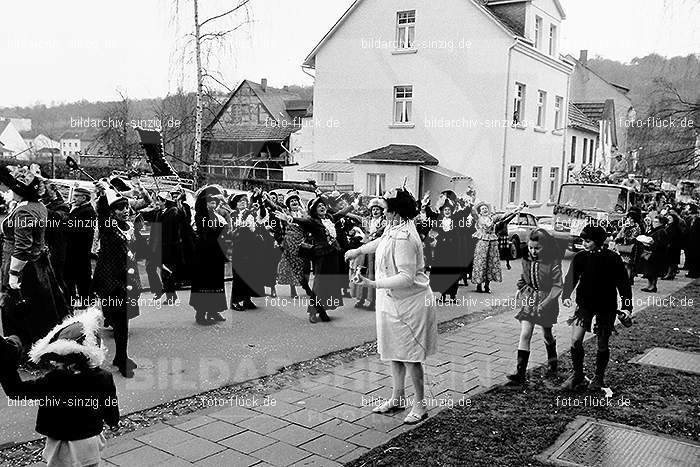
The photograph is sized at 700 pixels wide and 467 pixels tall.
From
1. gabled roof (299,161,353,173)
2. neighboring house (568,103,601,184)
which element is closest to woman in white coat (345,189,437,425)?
gabled roof (299,161,353,173)

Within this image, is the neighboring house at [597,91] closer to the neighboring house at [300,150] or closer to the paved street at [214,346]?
the neighboring house at [300,150]

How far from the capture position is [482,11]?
2561 centimetres

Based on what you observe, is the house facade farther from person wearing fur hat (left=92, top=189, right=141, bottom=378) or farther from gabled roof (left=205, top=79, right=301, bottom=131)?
person wearing fur hat (left=92, top=189, right=141, bottom=378)

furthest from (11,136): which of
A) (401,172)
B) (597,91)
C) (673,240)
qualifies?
(673,240)

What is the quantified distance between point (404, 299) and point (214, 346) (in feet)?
10.8

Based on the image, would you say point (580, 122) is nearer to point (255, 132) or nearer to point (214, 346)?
point (255, 132)

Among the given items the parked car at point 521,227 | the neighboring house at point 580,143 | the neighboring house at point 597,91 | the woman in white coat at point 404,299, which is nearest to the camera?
the woman in white coat at point 404,299

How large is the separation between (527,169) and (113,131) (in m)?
19.2

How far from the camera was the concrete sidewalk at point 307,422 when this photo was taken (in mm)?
4789

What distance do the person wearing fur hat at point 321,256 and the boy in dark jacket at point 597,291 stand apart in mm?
4040

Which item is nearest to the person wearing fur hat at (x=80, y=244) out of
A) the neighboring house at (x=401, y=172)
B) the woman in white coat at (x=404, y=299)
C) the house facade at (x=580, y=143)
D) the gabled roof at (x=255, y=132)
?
the woman in white coat at (x=404, y=299)

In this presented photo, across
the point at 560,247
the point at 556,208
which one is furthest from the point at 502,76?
the point at 560,247

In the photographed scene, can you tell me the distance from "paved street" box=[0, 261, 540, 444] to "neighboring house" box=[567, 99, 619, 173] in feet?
106

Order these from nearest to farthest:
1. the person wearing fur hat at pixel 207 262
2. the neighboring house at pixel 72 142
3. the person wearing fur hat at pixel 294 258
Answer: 1. the person wearing fur hat at pixel 207 262
2. the person wearing fur hat at pixel 294 258
3. the neighboring house at pixel 72 142
